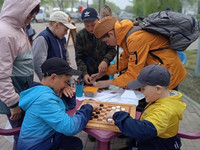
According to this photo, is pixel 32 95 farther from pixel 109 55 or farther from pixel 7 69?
pixel 109 55

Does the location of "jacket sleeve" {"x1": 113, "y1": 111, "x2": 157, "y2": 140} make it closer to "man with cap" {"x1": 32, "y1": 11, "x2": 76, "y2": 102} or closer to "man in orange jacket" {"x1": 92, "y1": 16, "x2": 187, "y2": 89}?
"man in orange jacket" {"x1": 92, "y1": 16, "x2": 187, "y2": 89}

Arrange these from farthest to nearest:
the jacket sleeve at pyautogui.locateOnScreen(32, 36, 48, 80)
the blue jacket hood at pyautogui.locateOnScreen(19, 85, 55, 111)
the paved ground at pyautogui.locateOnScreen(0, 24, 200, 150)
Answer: the paved ground at pyautogui.locateOnScreen(0, 24, 200, 150), the jacket sleeve at pyautogui.locateOnScreen(32, 36, 48, 80), the blue jacket hood at pyautogui.locateOnScreen(19, 85, 55, 111)

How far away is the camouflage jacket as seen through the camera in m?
2.97

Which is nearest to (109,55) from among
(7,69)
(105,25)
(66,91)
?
(105,25)

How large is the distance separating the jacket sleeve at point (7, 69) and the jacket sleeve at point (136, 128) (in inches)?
38.6

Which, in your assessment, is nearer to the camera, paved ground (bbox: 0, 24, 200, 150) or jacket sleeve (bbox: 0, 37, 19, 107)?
jacket sleeve (bbox: 0, 37, 19, 107)

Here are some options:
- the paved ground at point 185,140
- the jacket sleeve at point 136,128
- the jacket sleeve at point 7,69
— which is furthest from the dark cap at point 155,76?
the paved ground at point 185,140

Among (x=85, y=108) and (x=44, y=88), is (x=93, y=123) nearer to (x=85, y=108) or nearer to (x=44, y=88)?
(x=85, y=108)

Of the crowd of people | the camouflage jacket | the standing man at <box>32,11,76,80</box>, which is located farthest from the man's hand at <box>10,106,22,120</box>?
the camouflage jacket

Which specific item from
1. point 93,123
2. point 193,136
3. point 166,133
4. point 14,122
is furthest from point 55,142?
point 193,136

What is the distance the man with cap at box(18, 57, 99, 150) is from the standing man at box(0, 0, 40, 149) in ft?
0.76

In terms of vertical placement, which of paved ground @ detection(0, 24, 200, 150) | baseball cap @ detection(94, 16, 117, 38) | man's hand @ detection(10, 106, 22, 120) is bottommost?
paved ground @ detection(0, 24, 200, 150)

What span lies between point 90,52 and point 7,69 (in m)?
1.46

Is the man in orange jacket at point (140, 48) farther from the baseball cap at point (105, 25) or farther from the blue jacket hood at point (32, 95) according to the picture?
the blue jacket hood at point (32, 95)
